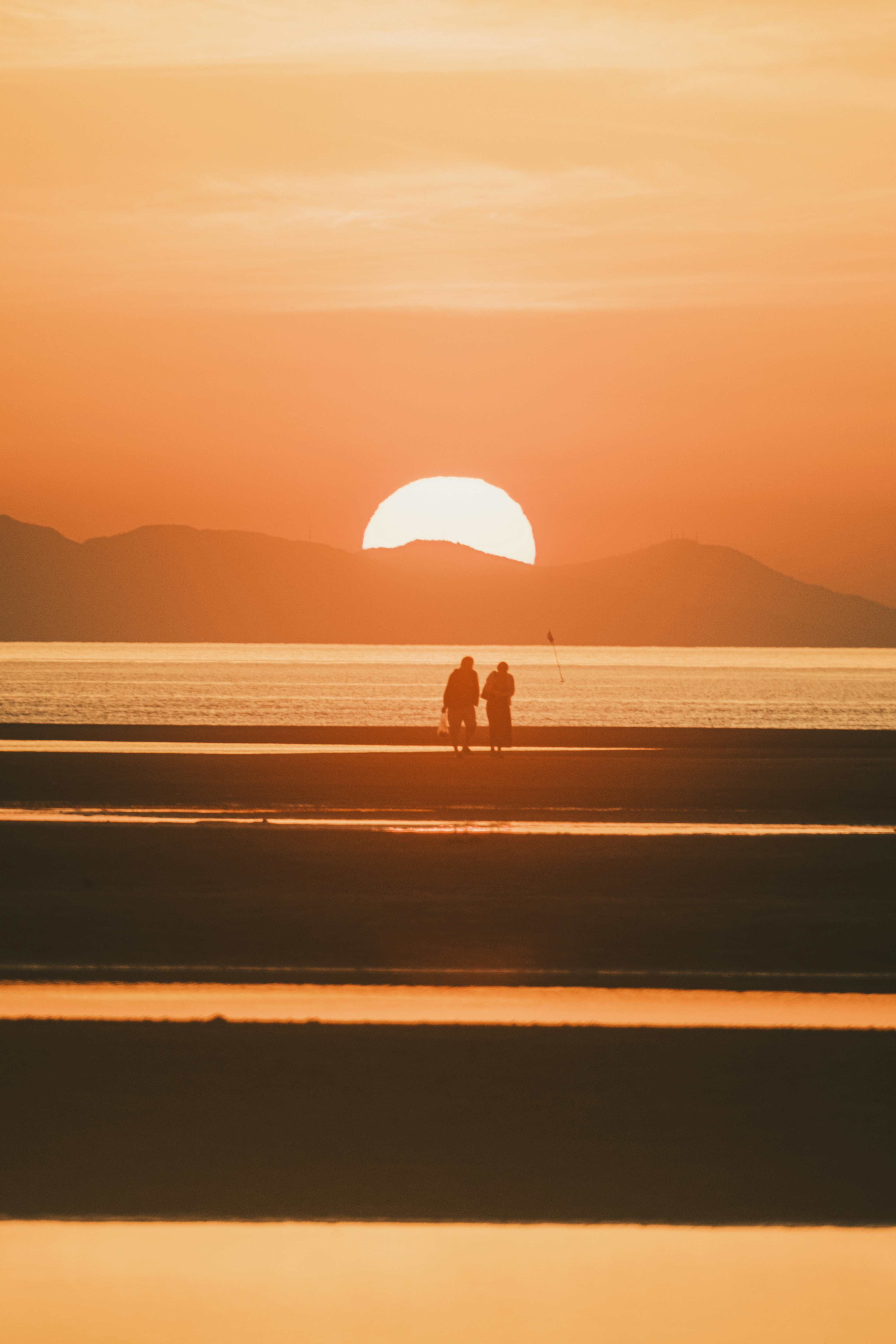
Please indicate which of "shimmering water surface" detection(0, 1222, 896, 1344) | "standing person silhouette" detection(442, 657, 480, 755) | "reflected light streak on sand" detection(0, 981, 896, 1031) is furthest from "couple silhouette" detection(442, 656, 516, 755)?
"shimmering water surface" detection(0, 1222, 896, 1344)

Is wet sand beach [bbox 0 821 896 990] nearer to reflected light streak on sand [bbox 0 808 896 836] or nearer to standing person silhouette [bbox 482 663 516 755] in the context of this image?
reflected light streak on sand [bbox 0 808 896 836]

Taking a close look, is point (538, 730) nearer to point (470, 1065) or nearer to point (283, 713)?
point (283, 713)

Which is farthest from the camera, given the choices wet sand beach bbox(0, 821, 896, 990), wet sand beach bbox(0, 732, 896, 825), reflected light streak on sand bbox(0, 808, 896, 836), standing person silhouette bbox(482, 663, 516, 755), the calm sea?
the calm sea

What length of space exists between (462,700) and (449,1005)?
763 inches

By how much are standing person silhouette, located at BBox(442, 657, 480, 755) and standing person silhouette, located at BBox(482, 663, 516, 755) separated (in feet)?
0.89

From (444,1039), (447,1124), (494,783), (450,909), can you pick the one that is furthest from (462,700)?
(447,1124)

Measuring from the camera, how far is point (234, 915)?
957 centimetres

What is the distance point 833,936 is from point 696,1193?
4.93 metres

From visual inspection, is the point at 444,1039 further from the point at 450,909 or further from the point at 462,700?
the point at 462,700

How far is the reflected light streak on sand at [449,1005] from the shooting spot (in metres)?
6.69

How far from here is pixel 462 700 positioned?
26375mm

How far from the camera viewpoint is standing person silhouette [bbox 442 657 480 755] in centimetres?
2616

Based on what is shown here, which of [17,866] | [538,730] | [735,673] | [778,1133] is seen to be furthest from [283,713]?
[735,673]

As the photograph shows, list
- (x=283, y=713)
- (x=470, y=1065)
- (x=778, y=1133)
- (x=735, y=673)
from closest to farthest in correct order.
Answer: (x=778, y=1133)
(x=470, y=1065)
(x=283, y=713)
(x=735, y=673)
